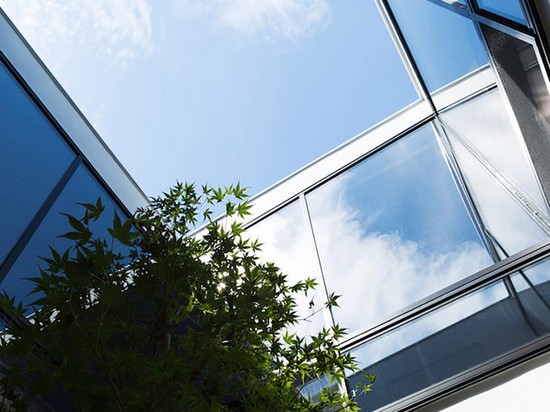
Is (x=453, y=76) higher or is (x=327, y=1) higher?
(x=327, y=1)

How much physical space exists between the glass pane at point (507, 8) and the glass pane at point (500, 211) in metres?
1.34

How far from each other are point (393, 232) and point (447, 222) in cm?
51

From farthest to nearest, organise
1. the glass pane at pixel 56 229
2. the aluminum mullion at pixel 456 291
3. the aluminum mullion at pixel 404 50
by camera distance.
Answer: the aluminum mullion at pixel 404 50, the glass pane at pixel 56 229, the aluminum mullion at pixel 456 291

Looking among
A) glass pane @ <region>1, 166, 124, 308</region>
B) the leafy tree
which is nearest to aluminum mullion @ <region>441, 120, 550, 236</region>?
the leafy tree

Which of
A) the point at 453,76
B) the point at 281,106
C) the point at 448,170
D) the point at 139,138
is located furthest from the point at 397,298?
the point at 139,138

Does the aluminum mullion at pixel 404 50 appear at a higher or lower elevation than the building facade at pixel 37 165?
higher

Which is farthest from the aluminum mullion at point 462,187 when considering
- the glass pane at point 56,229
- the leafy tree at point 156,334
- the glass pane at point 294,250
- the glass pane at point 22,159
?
the glass pane at point 22,159

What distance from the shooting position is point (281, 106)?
6820mm

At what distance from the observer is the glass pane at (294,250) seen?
4902 millimetres

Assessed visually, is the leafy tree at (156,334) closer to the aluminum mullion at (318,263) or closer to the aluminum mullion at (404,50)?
the aluminum mullion at (318,263)

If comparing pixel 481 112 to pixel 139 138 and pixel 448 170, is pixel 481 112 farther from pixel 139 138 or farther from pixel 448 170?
pixel 139 138

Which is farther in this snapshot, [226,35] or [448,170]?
[226,35]

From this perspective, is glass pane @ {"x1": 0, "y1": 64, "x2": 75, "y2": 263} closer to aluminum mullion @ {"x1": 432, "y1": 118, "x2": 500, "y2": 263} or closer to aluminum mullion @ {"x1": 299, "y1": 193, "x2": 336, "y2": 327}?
aluminum mullion @ {"x1": 299, "y1": 193, "x2": 336, "y2": 327}

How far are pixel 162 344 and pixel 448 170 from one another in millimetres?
3511
